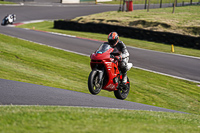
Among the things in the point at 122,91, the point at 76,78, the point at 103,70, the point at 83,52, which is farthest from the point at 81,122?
the point at 83,52

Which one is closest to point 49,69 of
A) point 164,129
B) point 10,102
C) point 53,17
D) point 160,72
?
point 160,72

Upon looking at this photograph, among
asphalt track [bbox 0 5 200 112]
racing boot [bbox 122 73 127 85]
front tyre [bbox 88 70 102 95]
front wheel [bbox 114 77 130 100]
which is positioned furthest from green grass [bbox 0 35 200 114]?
front tyre [bbox 88 70 102 95]

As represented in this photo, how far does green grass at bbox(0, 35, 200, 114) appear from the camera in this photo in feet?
41.6

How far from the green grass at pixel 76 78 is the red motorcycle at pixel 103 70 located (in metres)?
3.20

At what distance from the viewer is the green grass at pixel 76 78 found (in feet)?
41.6

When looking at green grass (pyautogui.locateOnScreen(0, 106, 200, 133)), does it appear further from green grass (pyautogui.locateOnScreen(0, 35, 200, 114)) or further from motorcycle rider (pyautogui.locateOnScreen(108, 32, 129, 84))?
green grass (pyautogui.locateOnScreen(0, 35, 200, 114))

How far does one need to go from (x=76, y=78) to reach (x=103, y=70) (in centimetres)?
575

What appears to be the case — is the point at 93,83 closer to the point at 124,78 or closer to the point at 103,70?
the point at 103,70

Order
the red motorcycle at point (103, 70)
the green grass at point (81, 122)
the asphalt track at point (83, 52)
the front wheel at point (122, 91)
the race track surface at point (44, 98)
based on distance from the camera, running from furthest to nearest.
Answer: the front wheel at point (122, 91), the red motorcycle at point (103, 70), the asphalt track at point (83, 52), the race track surface at point (44, 98), the green grass at point (81, 122)

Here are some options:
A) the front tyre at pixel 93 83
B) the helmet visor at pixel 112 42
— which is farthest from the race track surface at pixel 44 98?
the helmet visor at pixel 112 42

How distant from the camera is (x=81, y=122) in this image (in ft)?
19.3

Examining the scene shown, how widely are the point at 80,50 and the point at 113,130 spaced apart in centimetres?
1785

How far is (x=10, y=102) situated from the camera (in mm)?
8000

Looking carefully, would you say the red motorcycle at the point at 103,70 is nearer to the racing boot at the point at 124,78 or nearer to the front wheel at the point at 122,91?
the racing boot at the point at 124,78
